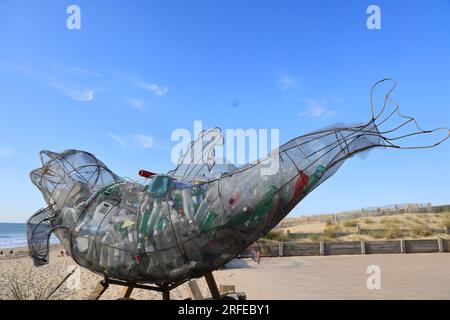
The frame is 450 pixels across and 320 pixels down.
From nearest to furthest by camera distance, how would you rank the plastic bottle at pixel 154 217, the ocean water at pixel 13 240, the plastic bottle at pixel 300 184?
the plastic bottle at pixel 300 184, the plastic bottle at pixel 154 217, the ocean water at pixel 13 240

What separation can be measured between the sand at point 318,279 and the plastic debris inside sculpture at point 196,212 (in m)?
5.12

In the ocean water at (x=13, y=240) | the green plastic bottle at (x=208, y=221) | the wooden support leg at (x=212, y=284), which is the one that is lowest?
the ocean water at (x=13, y=240)

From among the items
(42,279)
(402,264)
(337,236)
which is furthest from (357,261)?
(42,279)

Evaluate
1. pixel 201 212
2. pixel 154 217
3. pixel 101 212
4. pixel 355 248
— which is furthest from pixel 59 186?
pixel 355 248

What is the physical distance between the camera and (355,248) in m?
27.1

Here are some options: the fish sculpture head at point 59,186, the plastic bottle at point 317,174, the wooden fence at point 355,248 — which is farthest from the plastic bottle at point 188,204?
the wooden fence at point 355,248

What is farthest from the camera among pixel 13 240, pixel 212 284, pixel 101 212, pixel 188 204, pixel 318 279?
pixel 13 240

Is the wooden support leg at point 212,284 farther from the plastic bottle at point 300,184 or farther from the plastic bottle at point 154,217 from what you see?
the plastic bottle at point 300,184

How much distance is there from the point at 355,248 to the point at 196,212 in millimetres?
24971

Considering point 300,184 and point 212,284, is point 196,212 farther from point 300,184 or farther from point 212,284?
point 212,284

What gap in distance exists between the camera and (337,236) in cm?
3594

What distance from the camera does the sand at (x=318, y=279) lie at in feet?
41.9

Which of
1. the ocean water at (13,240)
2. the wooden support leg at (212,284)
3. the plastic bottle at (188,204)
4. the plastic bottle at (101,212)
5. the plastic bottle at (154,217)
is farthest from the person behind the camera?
the ocean water at (13,240)
